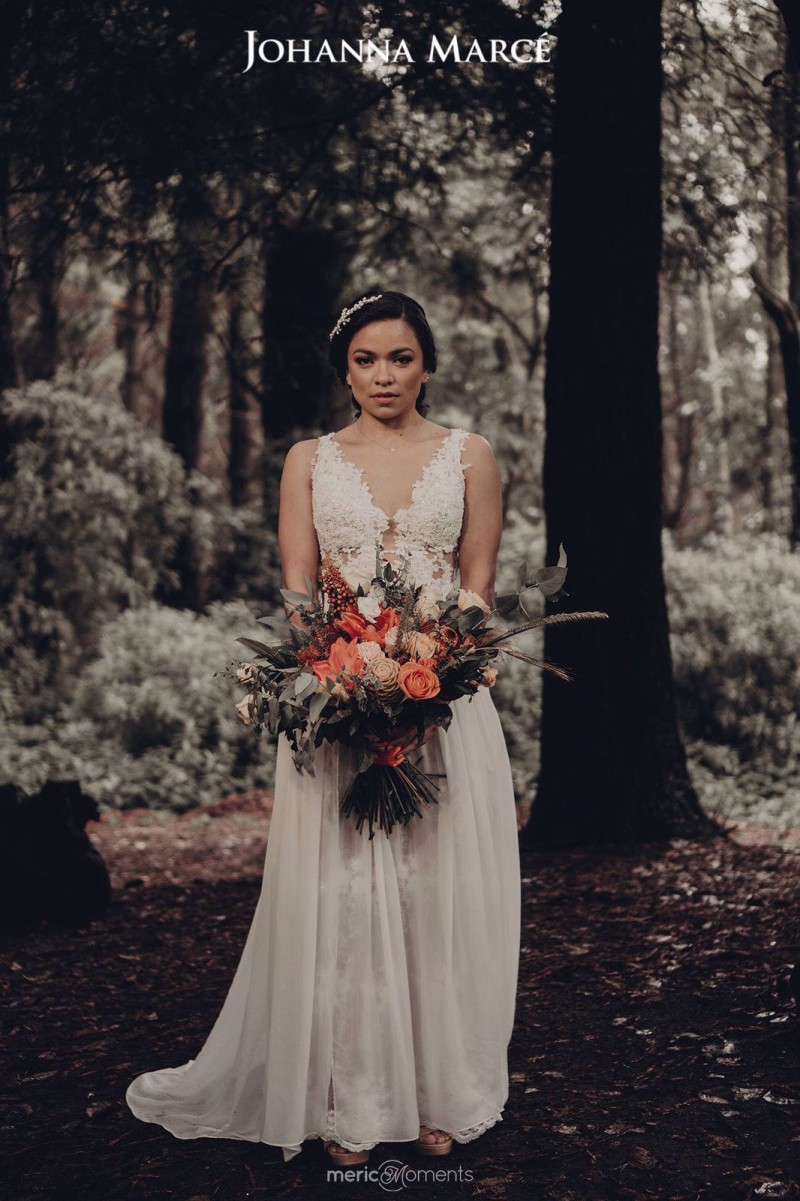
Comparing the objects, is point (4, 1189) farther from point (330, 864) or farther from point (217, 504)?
point (217, 504)

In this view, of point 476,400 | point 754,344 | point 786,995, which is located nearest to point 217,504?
point 476,400

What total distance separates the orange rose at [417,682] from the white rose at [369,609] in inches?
8.6

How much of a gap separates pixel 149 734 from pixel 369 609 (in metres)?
8.08

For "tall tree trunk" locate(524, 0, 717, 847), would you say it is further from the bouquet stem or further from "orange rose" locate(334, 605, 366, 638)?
"orange rose" locate(334, 605, 366, 638)

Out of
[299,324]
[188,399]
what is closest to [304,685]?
[299,324]

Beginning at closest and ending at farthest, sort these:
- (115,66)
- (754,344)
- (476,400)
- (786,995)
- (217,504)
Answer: (786,995) < (115,66) < (217,504) < (476,400) < (754,344)

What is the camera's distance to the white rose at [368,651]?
3.35 meters

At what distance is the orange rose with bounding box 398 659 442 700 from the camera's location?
330cm

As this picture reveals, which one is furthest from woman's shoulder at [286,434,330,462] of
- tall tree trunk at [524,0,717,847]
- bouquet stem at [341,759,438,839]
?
tall tree trunk at [524,0,717,847]

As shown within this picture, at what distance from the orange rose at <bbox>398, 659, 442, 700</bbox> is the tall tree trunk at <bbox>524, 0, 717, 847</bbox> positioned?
3805mm

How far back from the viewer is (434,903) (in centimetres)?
370

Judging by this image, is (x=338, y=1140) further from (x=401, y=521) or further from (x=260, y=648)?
(x=401, y=521)

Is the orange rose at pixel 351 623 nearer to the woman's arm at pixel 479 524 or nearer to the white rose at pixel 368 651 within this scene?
the white rose at pixel 368 651

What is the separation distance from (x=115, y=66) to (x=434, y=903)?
18.4 ft
